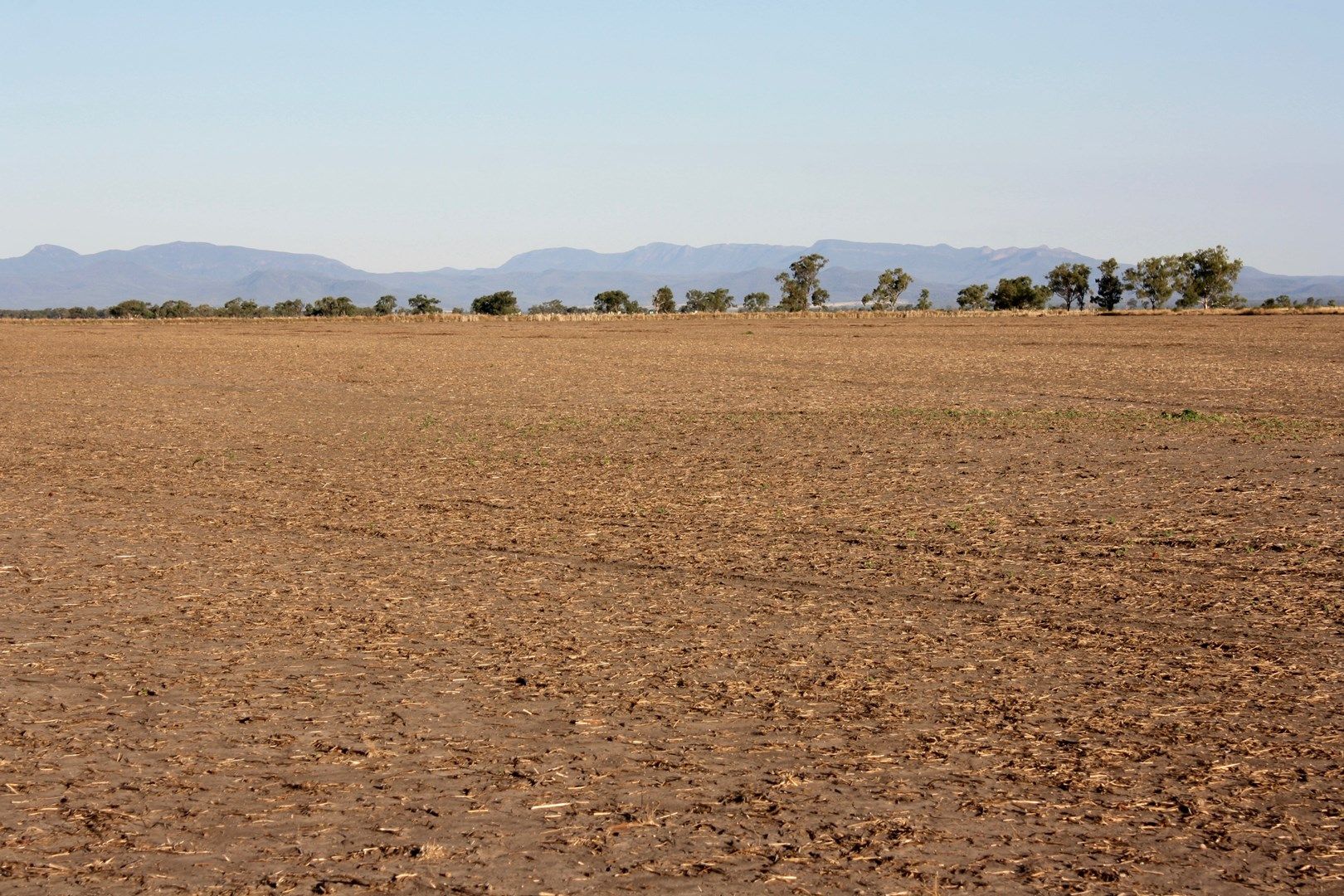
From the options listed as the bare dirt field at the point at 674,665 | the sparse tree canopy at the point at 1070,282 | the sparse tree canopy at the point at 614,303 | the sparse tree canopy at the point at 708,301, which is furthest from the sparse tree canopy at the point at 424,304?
the bare dirt field at the point at 674,665

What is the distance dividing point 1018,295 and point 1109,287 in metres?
16.5

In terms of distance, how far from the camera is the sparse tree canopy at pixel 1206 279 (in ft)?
546

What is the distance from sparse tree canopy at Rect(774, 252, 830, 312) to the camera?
570 feet

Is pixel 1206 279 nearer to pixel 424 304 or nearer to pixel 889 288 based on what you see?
pixel 889 288

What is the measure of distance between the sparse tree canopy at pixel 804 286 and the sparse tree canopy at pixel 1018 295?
24.5 metres

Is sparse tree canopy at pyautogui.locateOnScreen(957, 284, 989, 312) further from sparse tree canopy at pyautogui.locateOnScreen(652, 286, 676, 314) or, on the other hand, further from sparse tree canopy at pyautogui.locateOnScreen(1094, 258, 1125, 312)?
sparse tree canopy at pyautogui.locateOnScreen(652, 286, 676, 314)

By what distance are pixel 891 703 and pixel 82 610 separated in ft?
19.9

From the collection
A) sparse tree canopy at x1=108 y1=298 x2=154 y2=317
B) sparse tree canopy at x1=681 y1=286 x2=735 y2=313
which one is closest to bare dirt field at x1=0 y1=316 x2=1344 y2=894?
sparse tree canopy at x1=108 y1=298 x2=154 y2=317

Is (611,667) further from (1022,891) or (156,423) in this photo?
(156,423)

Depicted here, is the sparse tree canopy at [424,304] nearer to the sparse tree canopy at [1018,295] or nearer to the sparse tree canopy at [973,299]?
the sparse tree canopy at [973,299]

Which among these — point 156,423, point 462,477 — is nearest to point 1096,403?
point 462,477

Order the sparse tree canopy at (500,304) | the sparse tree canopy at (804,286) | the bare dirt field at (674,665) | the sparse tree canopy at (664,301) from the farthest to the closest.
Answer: the sparse tree canopy at (804,286), the sparse tree canopy at (664,301), the sparse tree canopy at (500,304), the bare dirt field at (674,665)

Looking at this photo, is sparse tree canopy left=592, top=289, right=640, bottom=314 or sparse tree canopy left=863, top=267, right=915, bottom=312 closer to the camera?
sparse tree canopy left=592, top=289, right=640, bottom=314

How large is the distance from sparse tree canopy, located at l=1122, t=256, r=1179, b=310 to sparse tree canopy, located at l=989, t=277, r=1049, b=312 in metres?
16.4
